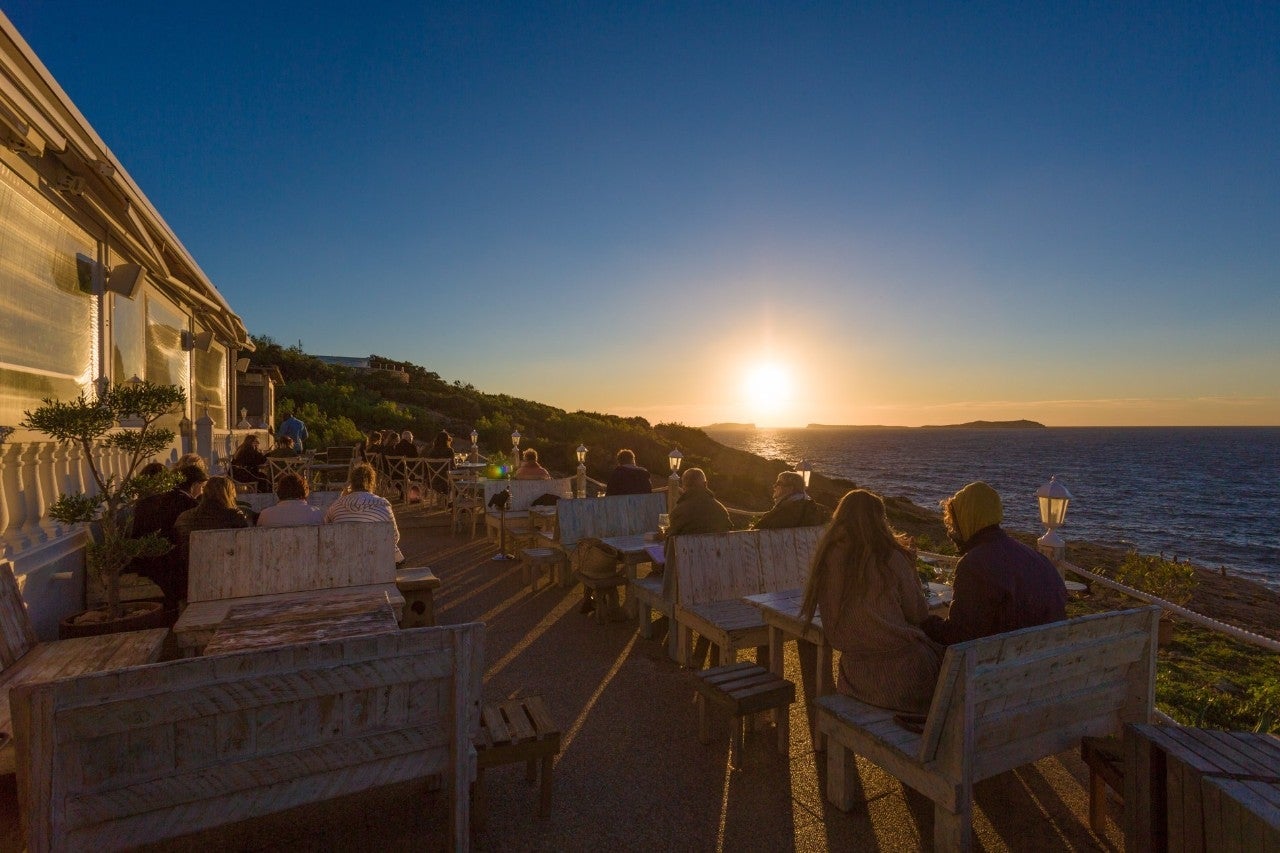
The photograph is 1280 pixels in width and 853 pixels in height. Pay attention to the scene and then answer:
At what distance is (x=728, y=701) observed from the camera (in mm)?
3336

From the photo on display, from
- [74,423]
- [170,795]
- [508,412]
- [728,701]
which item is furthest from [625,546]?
[508,412]

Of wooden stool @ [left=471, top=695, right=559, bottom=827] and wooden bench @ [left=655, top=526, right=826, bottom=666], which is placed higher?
wooden bench @ [left=655, top=526, right=826, bottom=666]

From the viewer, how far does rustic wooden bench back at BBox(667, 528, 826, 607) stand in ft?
15.9

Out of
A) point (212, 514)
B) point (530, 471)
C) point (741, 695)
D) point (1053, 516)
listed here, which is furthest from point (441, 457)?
point (1053, 516)

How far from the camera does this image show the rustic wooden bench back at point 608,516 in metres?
7.02

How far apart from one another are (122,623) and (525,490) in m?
5.41

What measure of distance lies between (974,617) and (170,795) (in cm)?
294

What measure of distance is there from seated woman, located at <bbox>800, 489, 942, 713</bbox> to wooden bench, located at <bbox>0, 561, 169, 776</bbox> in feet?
10.7

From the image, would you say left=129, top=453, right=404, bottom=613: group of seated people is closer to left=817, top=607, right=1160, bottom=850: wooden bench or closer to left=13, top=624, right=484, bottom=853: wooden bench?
left=13, top=624, right=484, bottom=853: wooden bench

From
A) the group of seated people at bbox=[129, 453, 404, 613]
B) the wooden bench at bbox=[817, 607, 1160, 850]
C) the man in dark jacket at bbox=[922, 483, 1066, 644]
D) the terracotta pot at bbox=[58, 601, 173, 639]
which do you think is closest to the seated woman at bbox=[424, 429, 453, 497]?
the group of seated people at bbox=[129, 453, 404, 613]

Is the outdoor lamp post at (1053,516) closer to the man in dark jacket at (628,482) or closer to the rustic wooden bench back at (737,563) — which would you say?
the rustic wooden bench back at (737,563)

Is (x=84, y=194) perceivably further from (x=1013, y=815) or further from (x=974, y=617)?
(x=1013, y=815)

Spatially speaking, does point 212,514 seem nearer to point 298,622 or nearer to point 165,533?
point 165,533

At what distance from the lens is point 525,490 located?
9156 mm
